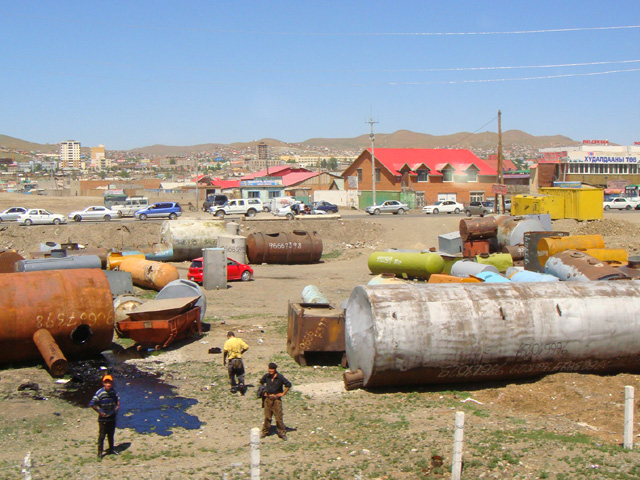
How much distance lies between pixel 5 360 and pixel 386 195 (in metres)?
55.3

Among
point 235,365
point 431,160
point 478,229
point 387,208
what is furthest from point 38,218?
point 431,160

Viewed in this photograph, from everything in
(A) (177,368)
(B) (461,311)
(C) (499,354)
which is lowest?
(A) (177,368)

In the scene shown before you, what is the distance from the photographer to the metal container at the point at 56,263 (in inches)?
819

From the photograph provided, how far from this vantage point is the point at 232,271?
2864 cm

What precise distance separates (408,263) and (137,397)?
16.8 metres

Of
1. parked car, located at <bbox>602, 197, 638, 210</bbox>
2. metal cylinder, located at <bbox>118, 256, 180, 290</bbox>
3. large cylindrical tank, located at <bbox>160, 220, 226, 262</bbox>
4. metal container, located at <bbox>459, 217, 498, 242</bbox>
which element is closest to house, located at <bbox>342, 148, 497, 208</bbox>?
parked car, located at <bbox>602, 197, 638, 210</bbox>

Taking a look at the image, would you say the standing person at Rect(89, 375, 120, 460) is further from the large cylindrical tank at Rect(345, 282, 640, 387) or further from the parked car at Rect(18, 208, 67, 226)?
the parked car at Rect(18, 208, 67, 226)

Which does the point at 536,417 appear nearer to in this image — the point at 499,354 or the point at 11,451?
the point at 499,354

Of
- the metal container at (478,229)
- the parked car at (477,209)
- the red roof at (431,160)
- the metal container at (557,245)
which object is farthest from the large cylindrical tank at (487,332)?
the red roof at (431,160)

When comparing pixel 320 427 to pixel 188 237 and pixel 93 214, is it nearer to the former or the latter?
pixel 188 237

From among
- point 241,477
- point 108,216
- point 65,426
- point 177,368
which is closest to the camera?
point 241,477

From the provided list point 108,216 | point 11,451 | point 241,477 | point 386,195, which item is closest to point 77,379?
point 11,451

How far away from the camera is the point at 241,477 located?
8.47m

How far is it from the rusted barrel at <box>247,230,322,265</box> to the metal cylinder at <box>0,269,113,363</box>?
19.1 meters
